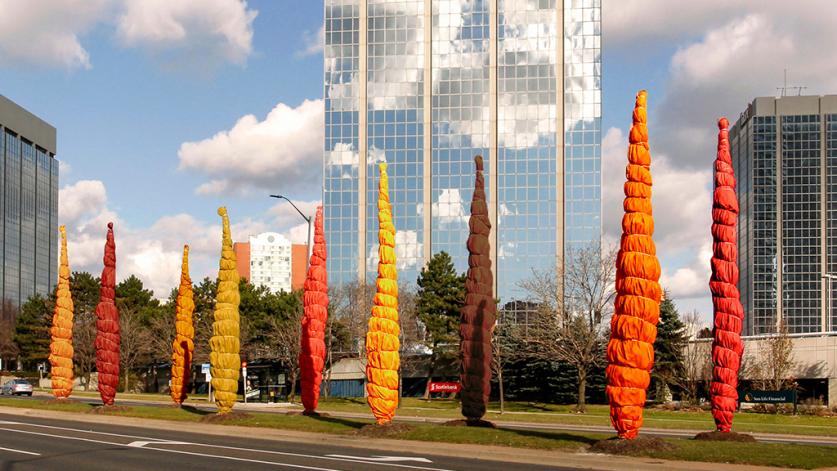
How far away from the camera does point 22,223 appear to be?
199 meters

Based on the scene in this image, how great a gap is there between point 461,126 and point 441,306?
45562 mm

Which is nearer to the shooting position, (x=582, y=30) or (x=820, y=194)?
(x=582, y=30)

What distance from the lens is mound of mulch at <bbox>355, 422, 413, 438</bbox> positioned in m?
29.4

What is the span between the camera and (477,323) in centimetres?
3203

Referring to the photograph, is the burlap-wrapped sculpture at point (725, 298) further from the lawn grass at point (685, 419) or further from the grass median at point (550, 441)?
the lawn grass at point (685, 419)

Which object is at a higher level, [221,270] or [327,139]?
[327,139]

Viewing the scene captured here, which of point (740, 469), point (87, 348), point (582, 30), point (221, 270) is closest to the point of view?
point (740, 469)

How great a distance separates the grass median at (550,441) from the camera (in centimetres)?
2214

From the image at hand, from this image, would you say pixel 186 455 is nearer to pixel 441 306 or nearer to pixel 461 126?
pixel 441 306

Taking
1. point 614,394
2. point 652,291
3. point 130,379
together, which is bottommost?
point 130,379

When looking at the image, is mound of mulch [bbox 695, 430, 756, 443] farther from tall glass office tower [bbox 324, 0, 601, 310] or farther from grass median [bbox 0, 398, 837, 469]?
tall glass office tower [bbox 324, 0, 601, 310]

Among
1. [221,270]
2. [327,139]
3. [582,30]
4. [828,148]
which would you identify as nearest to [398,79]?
[327,139]

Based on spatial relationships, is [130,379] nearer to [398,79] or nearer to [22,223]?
[398,79]

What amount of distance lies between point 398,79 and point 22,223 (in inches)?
4710
